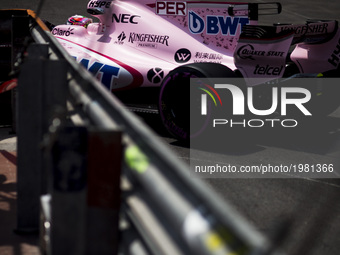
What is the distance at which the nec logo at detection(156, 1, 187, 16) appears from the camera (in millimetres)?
6938

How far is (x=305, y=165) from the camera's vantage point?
5.62 meters

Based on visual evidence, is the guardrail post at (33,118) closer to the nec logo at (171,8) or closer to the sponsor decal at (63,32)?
the nec logo at (171,8)

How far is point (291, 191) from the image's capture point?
4.84 metres

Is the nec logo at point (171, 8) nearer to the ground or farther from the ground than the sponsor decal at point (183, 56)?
farther from the ground

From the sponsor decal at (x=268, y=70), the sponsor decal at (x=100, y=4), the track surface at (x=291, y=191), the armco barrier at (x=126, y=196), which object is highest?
the sponsor decal at (x=100, y=4)

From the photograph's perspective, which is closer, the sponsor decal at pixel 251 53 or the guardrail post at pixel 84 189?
the guardrail post at pixel 84 189

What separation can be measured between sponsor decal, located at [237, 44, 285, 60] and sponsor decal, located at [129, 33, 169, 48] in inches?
41.0

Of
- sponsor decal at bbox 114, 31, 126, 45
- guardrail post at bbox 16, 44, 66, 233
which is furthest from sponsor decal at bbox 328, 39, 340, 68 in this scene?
guardrail post at bbox 16, 44, 66, 233

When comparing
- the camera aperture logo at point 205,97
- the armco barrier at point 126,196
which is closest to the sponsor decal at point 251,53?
the camera aperture logo at point 205,97

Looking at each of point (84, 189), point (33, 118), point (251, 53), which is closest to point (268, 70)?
point (251, 53)

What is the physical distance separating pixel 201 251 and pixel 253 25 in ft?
17.1

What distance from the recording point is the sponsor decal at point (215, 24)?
6645 mm

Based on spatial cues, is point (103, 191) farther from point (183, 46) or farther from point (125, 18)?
point (125, 18)

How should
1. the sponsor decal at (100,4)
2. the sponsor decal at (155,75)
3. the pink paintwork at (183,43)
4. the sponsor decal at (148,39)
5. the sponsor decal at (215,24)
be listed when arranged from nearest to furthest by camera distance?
the pink paintwork at (183,43) < the sponsor decal at (155,75) < the sponsor decal at (215,24) < the sponsor decal at (148,39) < the sponsor decal at (100,4)
